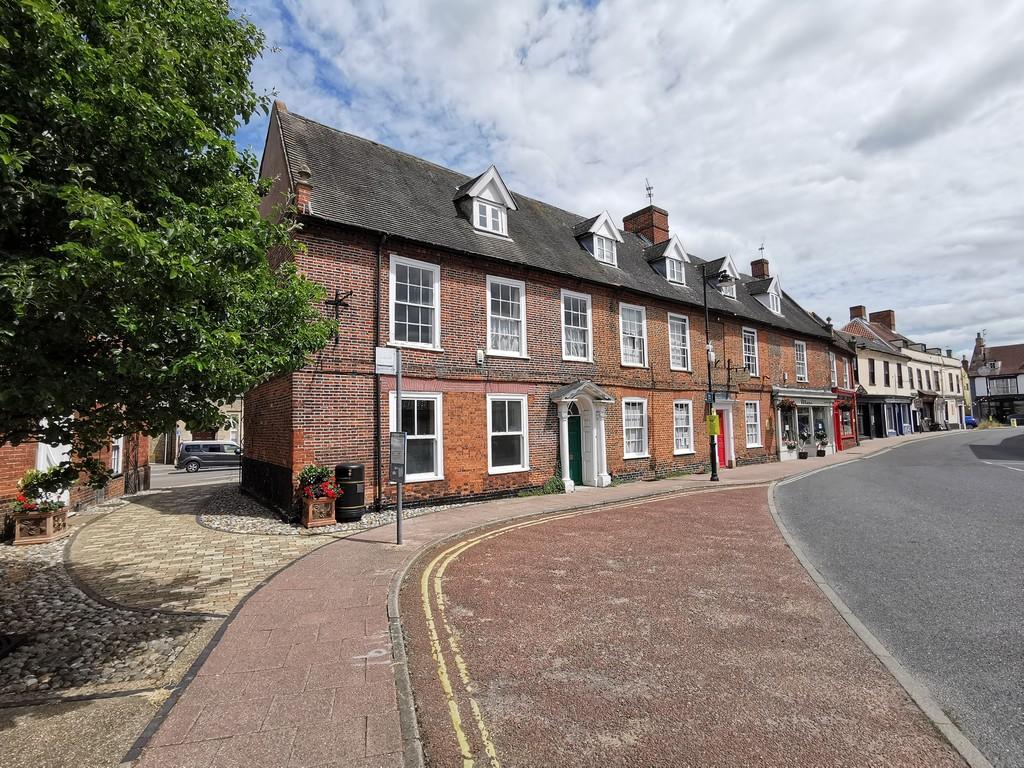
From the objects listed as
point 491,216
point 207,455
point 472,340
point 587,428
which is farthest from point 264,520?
point 207,455

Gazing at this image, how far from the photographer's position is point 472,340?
1355cm

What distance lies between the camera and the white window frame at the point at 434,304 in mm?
12242

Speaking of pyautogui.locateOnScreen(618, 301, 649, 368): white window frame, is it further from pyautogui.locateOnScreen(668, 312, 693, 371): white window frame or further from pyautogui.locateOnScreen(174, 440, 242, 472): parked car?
pyautogui.locateOnScreen(174, 440, 242, 472): parked car

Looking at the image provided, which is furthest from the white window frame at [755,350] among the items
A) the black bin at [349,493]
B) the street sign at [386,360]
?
the street sign at [386,360]

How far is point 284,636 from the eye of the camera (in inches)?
195

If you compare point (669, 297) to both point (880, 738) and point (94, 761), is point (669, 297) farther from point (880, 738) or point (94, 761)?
point (94, 761)

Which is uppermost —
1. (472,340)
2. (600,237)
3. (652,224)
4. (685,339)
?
(652,224)

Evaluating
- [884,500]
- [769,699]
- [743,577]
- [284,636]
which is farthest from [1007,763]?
[884,500]

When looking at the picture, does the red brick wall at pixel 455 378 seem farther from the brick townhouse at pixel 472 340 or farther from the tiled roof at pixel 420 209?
the tiled roof at pixel 420 209

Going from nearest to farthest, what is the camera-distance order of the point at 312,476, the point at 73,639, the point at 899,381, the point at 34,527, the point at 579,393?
the point at 73,639 < the point at 34,527 < the point at 312,476 < the point at 579,393 < the point at 899,381

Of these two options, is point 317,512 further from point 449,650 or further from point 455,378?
point 449,650

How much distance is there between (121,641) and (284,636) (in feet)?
5.40

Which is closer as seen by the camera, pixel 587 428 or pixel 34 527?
pixel 34 527

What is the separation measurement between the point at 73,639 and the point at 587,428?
1288 centimetres
